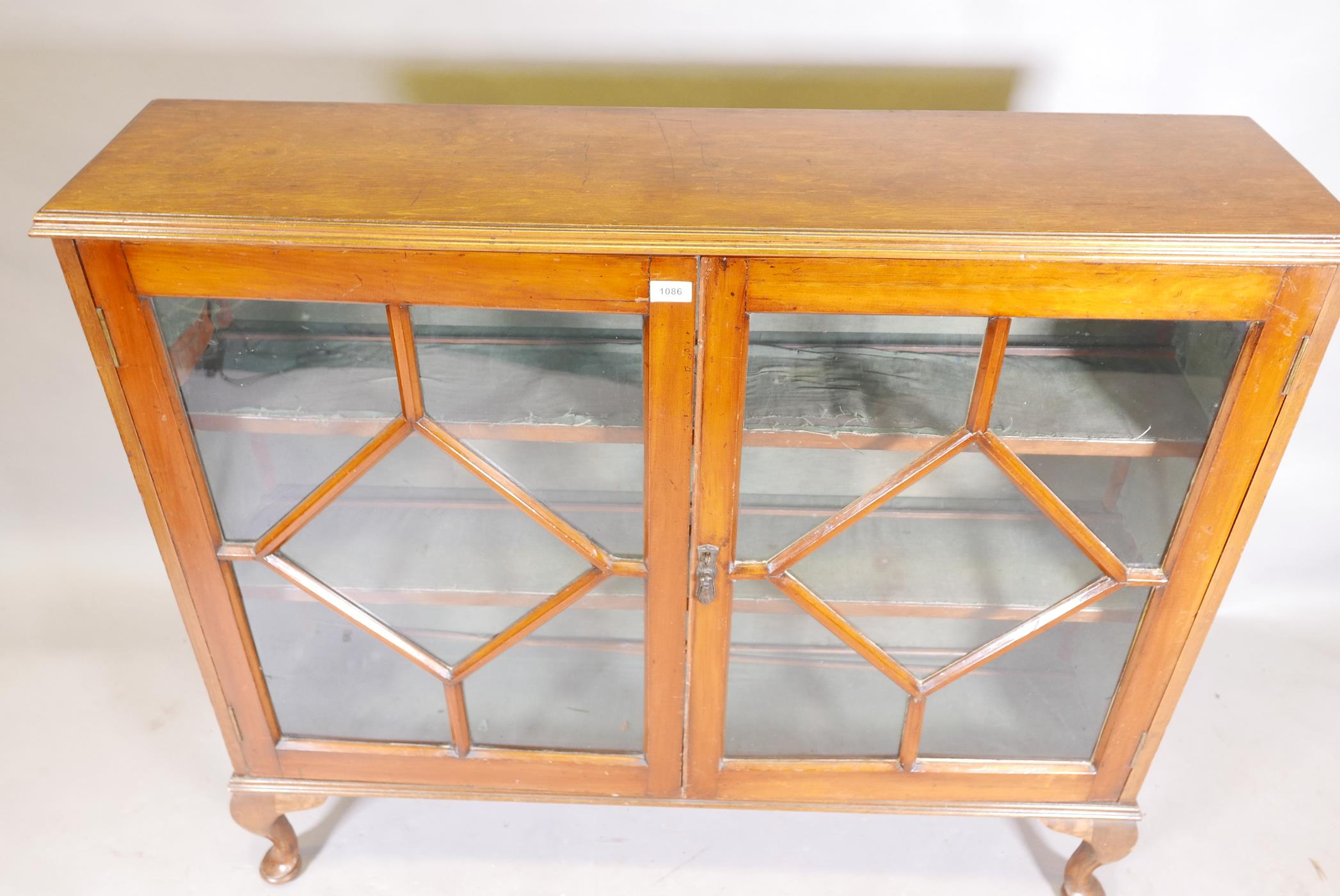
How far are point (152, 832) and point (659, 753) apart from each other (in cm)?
69

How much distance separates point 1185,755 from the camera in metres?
1.51

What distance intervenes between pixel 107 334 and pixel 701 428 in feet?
1.67

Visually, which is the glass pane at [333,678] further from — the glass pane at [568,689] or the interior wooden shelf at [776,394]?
the interior wooden shelf at [776,394]

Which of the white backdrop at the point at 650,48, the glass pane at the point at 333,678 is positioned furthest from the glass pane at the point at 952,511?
the white backdrop at the point at 650,48

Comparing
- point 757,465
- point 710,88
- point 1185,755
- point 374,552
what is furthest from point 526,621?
point 1185,755

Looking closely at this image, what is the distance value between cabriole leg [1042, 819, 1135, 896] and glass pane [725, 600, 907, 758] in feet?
0.75

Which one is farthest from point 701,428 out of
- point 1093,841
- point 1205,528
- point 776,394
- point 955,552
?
point 1093,841

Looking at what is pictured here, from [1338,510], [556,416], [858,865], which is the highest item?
[556,416]

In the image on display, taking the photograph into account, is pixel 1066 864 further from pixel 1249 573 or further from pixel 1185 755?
pixel 1249 573

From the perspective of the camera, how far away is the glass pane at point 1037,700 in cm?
112

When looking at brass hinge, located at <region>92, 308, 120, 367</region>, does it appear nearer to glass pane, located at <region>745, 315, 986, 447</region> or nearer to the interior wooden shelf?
the interior wooden shelf

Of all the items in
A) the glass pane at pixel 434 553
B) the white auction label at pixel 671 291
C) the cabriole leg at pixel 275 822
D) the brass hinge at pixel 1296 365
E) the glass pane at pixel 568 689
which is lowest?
the cabriole leg at pixel 275 822

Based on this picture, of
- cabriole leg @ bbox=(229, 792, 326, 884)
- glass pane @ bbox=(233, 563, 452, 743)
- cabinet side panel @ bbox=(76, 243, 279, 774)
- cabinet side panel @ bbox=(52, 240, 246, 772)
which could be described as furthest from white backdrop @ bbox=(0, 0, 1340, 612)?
cabriole leg @ bbox=(229, 792, 326, 884)

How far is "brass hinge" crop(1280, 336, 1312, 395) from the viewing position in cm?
89
